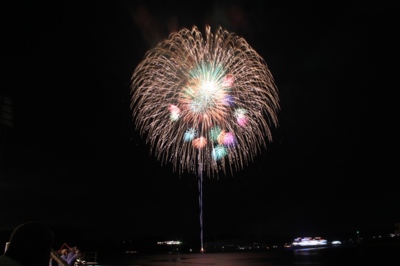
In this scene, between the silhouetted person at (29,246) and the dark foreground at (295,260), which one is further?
the dark foreground at (295,260)

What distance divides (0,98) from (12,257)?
1539cm

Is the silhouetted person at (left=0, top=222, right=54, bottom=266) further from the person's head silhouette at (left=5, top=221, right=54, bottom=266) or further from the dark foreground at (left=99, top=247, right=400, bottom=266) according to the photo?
the dark foreground at (left=99, top=247, right=400, bottom=266)

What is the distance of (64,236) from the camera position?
502 ft

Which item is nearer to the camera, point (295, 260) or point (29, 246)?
point (29, 246)

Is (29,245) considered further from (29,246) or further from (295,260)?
(295,260)

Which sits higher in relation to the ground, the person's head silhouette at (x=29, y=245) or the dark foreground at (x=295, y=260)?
the dark foreground at (x=295, y=260)

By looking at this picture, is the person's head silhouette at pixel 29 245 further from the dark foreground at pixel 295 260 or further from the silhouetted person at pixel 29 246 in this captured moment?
the dark foreground at pixel 295 260

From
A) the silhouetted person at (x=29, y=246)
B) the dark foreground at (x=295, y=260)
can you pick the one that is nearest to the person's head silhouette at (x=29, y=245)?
the silhouetted person at (x=29, y=246)

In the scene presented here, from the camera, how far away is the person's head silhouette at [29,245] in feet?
7.23

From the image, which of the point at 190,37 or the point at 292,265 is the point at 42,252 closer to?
the point at 190,37

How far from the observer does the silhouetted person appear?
7.20ft

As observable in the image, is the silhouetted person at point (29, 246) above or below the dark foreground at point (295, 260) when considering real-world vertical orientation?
below

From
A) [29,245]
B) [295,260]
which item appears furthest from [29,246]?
[295,260]

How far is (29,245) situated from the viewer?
2221 millimetres
